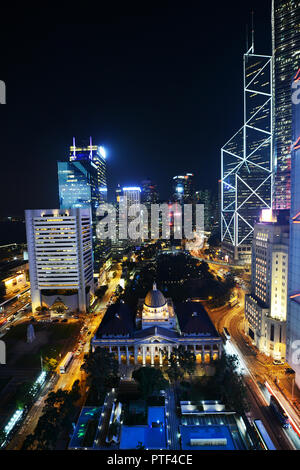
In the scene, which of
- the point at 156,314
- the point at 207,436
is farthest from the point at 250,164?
the point at 207,436

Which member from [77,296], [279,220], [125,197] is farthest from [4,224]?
[279,220]

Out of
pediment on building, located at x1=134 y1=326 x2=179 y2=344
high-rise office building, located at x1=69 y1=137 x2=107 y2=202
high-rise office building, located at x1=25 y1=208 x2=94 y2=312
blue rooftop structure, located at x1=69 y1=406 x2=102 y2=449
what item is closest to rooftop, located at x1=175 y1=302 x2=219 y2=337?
pediment on building, located at x1=134 y1=326 x2=179 y2=344

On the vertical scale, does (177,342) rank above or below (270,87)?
below

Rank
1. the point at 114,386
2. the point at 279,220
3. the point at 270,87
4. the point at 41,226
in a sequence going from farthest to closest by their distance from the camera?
the point at 270,87
the point at 41,226
the point at 279,220
the point at 114,386

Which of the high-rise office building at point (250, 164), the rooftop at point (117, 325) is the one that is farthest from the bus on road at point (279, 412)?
the high-rise office building at point (250, 164)

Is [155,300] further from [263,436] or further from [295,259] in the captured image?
[295,259]
